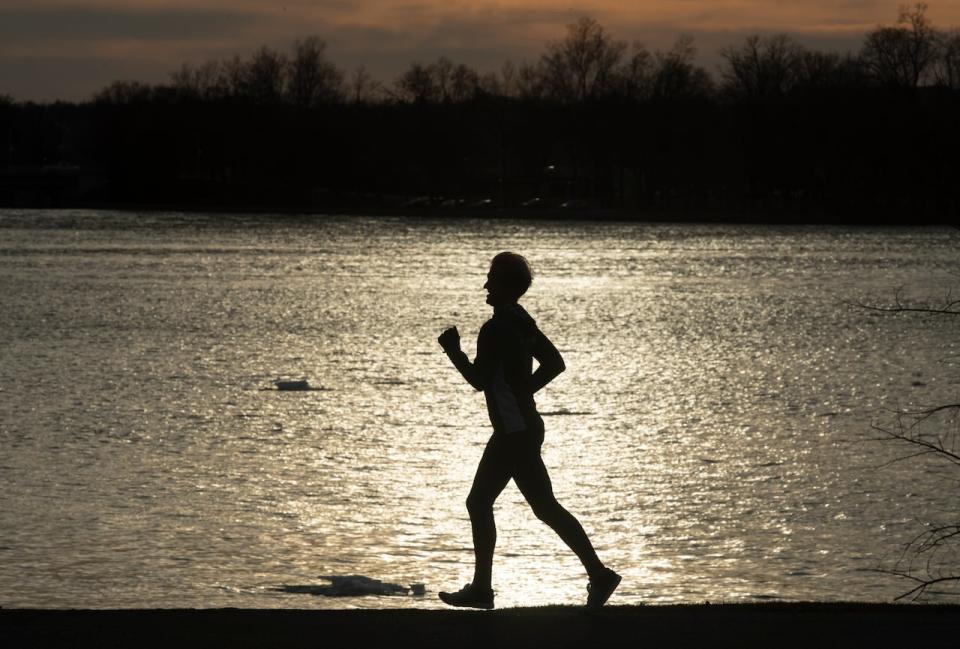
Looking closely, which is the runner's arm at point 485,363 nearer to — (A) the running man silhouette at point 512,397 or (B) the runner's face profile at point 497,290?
(A) the running man silhouette at point 512,397

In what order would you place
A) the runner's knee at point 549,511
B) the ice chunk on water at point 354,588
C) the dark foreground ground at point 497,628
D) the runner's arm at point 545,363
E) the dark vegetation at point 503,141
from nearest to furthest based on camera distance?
the dark foreground ground at point 497,628
the runner's arm at point 545,363
the runner's knee at point 549,511
the ice chunk on water at point 354,588
the dark vegetation at point 503,141

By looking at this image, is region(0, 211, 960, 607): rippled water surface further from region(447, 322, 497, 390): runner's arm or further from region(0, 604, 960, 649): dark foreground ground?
region(0, 604, 960, 649): dark foreground ground

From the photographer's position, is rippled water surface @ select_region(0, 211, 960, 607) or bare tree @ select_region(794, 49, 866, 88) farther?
bare tree @ select_region(794, 49, 866, 88)

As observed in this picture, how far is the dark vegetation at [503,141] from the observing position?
13562cm

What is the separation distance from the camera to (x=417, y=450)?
56.4ft

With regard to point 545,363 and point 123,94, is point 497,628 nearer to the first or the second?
point 545,363

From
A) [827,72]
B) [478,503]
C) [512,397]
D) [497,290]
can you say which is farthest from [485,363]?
[827,72]

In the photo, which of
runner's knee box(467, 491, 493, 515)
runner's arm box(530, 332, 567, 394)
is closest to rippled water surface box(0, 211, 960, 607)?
runner's knee box(467, 491, 493, 515)

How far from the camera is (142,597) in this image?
1058 centimetres

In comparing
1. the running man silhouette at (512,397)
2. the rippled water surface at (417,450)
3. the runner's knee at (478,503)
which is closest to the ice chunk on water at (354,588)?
the rippled water surface at (417,450)

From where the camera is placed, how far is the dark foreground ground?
6.79 m

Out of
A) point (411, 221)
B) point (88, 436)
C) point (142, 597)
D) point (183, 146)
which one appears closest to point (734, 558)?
point (142, 597)

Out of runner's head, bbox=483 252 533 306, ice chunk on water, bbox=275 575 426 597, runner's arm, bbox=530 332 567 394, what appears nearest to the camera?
runner's head, bbox=483 252 533 306

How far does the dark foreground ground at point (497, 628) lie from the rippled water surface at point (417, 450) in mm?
3129
